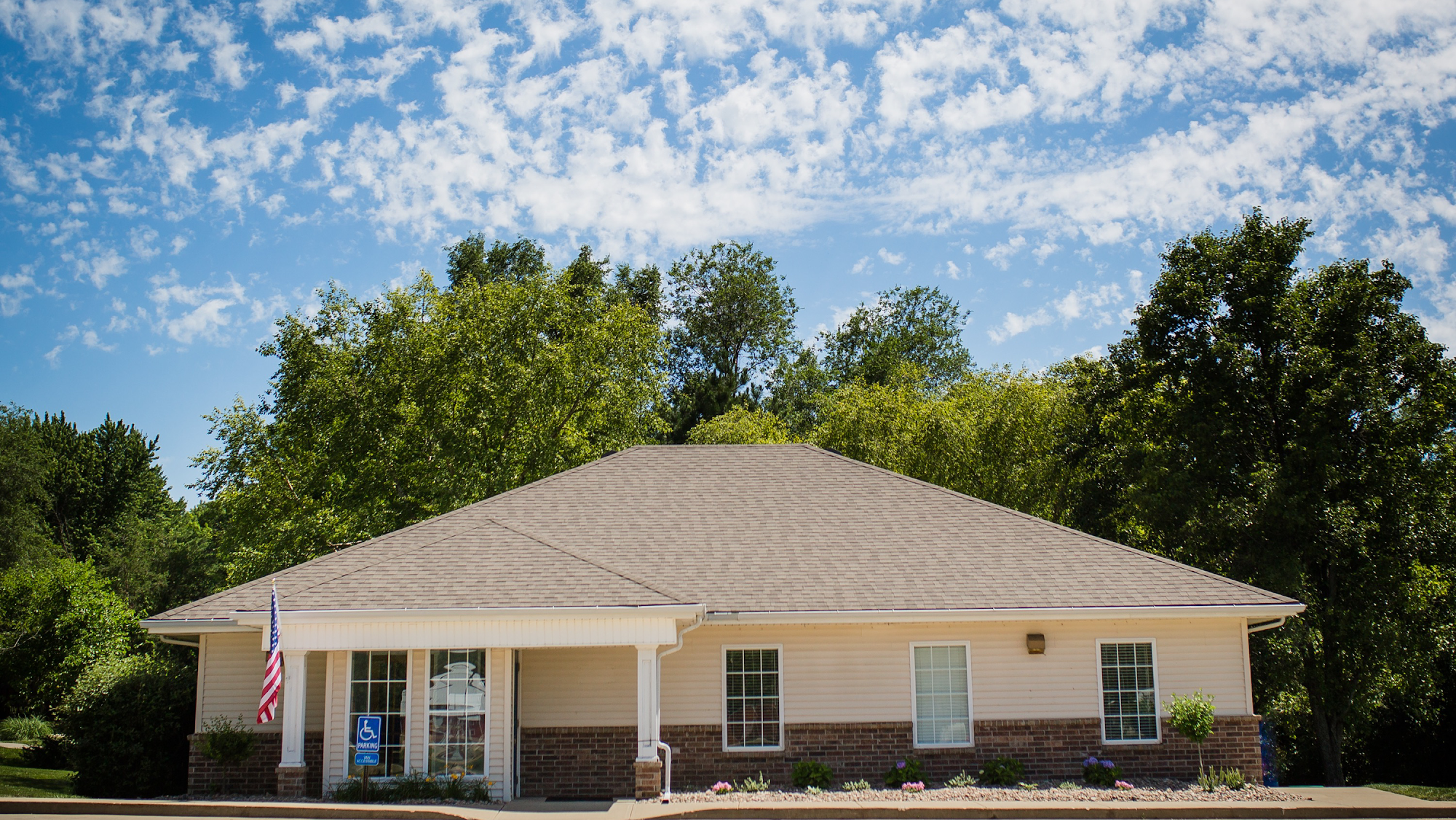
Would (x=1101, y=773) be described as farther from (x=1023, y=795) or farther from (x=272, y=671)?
(x=272, y=671)

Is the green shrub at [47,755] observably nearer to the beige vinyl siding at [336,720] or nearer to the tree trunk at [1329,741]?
the beige vinyl siding at [336,720]

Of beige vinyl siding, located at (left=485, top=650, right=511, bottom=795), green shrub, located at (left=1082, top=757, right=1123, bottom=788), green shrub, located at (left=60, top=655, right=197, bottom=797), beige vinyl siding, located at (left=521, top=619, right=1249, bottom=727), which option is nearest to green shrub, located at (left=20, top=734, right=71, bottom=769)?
green shrub, located at (left=60, top=655, right=197, bottom=797)

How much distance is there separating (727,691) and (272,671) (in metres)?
6.07

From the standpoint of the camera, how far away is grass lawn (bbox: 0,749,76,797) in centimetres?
1404

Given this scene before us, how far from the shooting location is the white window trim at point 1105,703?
1470cm

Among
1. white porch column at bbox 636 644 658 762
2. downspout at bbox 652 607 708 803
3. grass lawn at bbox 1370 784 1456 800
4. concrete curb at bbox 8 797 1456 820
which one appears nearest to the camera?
concrete curb at bbox 8 797 1456 820

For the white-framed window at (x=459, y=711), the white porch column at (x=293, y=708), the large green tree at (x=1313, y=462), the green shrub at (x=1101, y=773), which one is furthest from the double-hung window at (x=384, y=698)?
the large green tree at (x=1313, y=462)

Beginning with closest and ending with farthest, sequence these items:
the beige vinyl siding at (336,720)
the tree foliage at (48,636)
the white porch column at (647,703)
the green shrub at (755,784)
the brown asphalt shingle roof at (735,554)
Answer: the white porch column at (647,703), the beige vinyl siding at (336,720), the brown asphalt shingle roof at (735,554), the green shrub at (755,784), the tree foliage at (48,636)

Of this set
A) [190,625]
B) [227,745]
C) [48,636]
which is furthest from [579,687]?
[48,636]

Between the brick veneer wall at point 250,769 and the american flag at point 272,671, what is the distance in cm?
161

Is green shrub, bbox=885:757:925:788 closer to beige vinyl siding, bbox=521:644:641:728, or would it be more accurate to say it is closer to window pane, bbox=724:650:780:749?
window pane, bbox=724:650:780:749

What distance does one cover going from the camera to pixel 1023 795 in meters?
13.2

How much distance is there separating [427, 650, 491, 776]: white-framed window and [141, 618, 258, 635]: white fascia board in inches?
112

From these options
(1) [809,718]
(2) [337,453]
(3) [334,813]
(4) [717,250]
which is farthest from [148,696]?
(4) [717,250]
